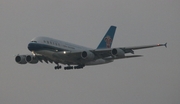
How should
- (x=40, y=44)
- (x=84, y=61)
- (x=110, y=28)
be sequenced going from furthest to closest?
(x=110, y=28) → (x=84, y=61) → (x=40, y=44)

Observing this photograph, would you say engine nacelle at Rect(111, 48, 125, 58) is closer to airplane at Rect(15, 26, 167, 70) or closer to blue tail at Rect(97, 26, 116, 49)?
airplane at Rect(15, 26, 167, 70)

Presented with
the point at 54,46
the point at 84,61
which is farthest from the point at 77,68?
the point at 54,46

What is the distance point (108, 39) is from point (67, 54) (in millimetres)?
14489

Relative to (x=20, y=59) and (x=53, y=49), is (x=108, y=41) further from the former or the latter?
(x=20, y=59)

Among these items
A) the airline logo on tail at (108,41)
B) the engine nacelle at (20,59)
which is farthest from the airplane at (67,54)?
the airline logo on tail at (108,41)

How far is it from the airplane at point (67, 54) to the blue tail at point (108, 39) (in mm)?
5129

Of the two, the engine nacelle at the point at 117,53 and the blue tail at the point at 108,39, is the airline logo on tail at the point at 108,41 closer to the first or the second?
the blue tail at the point at 108,39

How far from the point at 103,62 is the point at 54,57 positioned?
33.2ft

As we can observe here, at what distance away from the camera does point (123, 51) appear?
72125 mm

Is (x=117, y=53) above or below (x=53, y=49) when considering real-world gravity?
below

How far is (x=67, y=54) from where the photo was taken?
236ft

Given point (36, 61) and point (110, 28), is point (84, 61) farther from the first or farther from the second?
point (110, 28)

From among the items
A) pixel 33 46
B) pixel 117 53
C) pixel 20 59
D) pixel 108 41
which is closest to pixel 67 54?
pixel 33 46

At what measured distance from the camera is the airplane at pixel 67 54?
7081 centimetres
